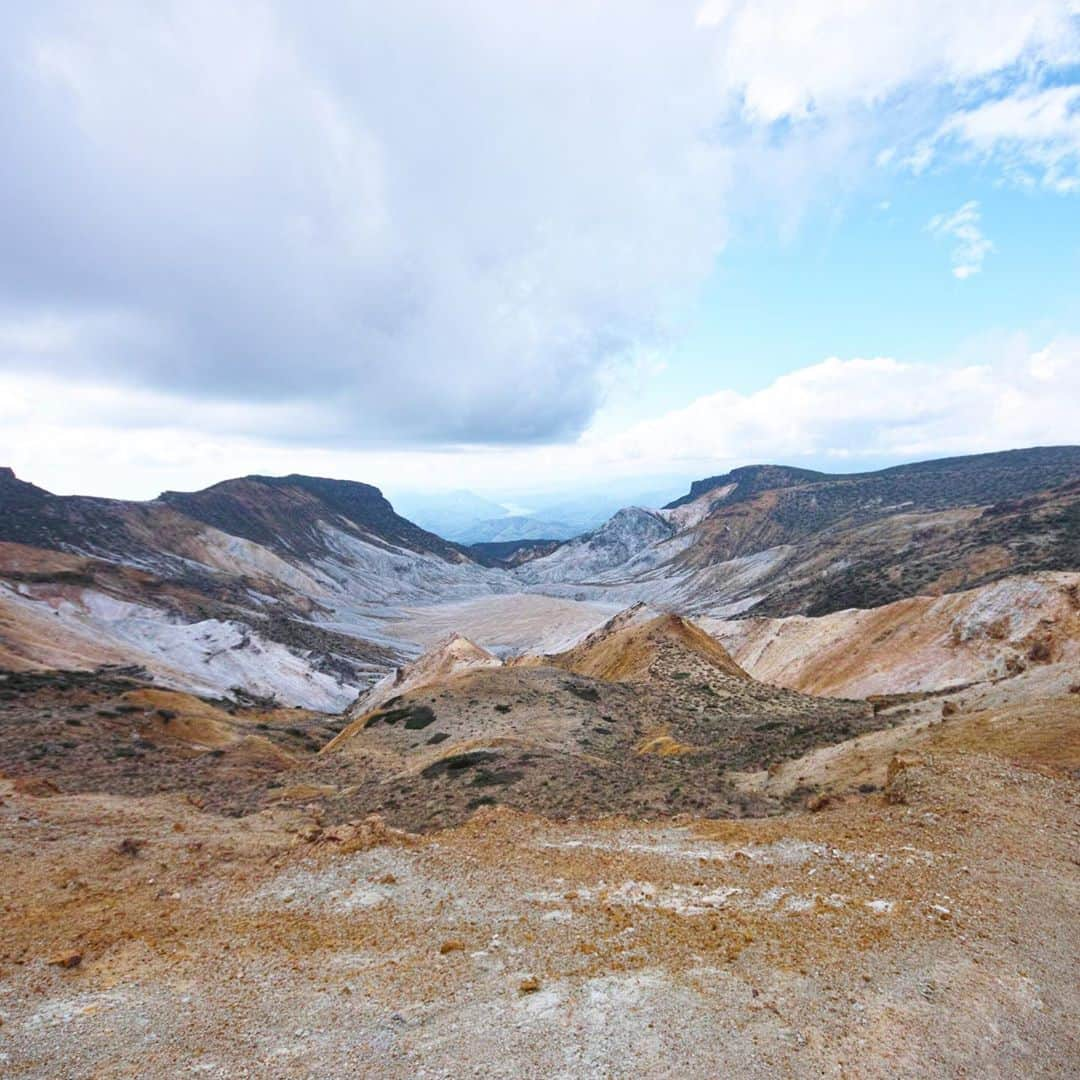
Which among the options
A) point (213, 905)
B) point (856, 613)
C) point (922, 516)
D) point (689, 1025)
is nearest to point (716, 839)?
point (689, 1025)

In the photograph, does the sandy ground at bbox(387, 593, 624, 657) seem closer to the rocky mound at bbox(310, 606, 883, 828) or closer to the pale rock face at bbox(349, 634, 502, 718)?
the pale rock face at bbox(349, 634, 502, 718)

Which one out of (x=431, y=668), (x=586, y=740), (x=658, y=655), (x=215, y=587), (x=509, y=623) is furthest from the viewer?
(x=509, y=623)

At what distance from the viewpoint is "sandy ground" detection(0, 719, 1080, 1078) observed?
724cm

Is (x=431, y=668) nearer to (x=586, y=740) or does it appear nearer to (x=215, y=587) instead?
(x=586, y=740)

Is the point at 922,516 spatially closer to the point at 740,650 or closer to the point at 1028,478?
the point at 1028,478

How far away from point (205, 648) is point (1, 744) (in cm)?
4754

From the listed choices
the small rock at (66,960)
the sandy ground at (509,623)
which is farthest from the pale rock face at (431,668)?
the small rock at (66,960)

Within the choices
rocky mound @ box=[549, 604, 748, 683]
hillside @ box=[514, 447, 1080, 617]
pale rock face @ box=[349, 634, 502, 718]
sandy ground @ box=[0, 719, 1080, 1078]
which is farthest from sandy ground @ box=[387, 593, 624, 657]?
sandy ground @ box=[0, 719, 1080, 1078]

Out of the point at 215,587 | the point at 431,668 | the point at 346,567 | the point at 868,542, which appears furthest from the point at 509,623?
the point at 431,668

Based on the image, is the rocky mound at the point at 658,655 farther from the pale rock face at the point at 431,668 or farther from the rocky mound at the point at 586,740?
the pale rock face at the point at 431,668

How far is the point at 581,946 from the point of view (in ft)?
31.4

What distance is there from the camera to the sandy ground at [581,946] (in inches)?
285

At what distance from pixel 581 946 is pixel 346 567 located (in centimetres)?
17047

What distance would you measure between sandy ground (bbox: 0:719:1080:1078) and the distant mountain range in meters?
47.4
